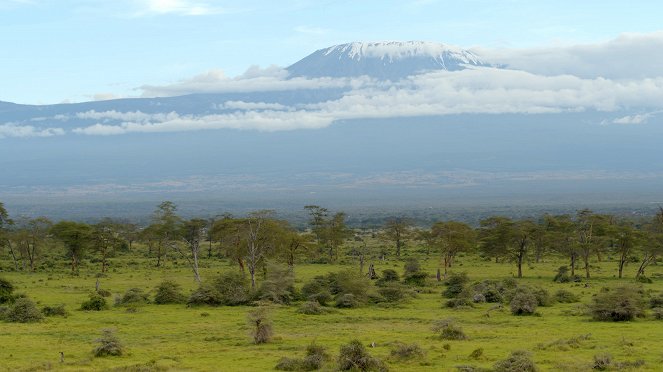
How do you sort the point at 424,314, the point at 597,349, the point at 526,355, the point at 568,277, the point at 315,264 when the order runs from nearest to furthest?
the point at 526,355, the point at 597,349, the point at 424,314, the point at 568,277, the point at 315,264

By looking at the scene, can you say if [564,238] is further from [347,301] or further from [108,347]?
[108,347]

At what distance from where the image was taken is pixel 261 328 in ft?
107

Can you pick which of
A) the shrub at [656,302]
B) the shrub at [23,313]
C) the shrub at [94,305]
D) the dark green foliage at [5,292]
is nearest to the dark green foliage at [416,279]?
the shrub at [656,302]

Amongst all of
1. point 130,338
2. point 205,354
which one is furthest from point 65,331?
point 205,354

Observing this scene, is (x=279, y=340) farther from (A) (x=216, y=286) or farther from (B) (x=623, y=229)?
(B) (x=623, y=229)

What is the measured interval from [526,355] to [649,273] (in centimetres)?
3958

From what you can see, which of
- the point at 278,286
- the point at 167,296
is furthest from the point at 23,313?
Result: the point at 278,286

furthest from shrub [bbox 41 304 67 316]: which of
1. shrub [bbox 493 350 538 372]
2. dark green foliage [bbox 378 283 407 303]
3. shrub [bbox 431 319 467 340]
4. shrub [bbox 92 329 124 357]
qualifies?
shrub [bbox 493 350 538 372]

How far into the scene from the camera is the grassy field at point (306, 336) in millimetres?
28266

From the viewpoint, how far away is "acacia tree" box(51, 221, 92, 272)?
2596 inches

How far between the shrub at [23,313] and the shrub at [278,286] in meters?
12.3

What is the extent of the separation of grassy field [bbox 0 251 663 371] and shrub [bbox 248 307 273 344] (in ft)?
1.76

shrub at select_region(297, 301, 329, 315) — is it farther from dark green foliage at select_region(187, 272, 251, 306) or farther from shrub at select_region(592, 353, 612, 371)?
shrub at select_region(592, 353, 612, 371)

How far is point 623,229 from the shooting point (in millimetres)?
59750
